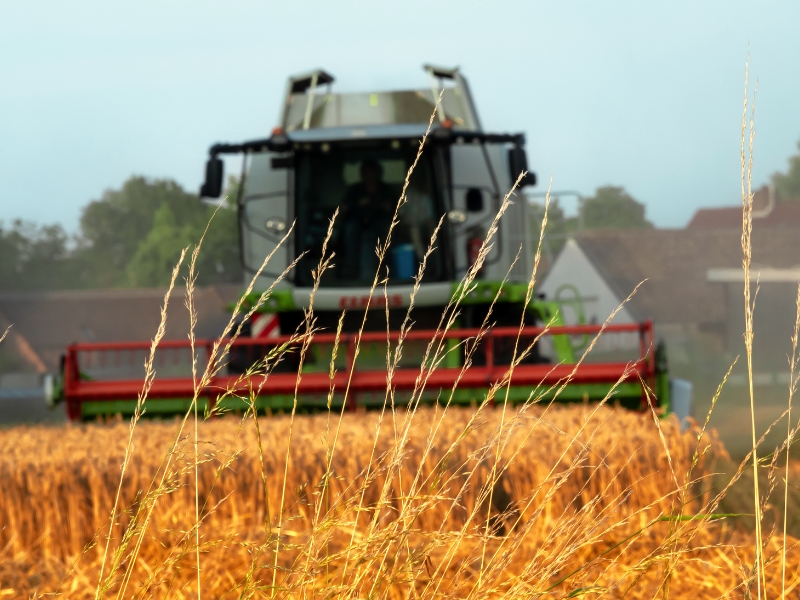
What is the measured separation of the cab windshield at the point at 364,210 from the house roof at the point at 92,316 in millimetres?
43471

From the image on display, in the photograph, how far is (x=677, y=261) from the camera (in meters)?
47.3

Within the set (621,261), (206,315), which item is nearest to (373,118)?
(621,261)

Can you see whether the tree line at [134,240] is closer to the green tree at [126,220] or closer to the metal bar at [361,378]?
the green tree at [126,220]

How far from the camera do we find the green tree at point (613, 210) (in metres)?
73.9

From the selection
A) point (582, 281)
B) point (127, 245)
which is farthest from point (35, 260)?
point (582, 281)

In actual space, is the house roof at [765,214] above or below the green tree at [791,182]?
below

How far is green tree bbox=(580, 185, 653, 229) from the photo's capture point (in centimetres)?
7394

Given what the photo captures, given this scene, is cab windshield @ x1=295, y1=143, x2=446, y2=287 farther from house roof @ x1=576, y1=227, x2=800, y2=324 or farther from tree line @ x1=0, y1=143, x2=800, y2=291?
tree line @ x1=0, y1=143, x2=800, y2=291

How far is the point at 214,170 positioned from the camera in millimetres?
8328

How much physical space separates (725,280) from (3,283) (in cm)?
3875

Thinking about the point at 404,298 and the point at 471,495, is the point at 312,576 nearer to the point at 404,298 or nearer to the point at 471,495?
the point at 471,495

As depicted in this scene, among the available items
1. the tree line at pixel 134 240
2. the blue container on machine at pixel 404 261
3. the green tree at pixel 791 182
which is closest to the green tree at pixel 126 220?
the tree line at pixel 134 240

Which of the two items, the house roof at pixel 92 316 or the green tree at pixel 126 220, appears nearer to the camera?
the house roof at pixel 92 316

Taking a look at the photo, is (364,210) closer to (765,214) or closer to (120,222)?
(765,214)
